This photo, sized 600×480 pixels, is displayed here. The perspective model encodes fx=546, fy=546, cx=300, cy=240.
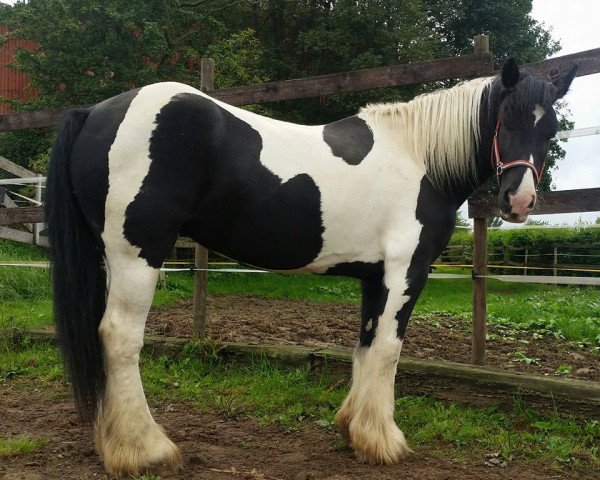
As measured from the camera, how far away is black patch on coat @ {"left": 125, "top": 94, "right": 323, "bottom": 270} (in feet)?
8.32

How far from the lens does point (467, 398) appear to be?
353 centimetres

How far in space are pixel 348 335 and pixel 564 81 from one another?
3223mm

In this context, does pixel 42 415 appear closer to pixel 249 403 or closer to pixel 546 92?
pixel 249 403

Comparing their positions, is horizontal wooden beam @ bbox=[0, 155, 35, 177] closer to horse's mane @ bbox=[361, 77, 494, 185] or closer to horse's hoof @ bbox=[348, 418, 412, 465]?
horse's mane @ bbox=[361, 77, 494, 185]

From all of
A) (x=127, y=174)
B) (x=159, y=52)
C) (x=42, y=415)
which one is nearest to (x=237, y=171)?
(x=127, y=174)

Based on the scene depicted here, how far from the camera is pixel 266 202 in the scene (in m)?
2.71

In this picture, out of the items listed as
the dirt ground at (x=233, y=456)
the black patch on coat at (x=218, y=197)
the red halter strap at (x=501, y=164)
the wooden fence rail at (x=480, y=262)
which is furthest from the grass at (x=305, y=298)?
the black patch on coat at (x=218, y=197)

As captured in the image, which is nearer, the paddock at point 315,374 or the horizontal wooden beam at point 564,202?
the paddock at point 315,374

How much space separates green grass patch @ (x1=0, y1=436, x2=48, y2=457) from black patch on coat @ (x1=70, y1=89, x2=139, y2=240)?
1152mm

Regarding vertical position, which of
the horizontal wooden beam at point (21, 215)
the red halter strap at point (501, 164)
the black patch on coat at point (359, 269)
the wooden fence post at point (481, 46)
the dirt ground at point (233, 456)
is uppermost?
the wooden fence post at point (481, 46)

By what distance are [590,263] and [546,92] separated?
15.7 meters

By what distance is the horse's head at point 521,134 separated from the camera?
9.05ft

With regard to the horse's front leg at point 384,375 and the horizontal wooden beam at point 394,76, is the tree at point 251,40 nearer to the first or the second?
the horizontal wooden beam at point 394,76

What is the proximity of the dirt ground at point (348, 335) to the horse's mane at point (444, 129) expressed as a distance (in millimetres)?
1895
